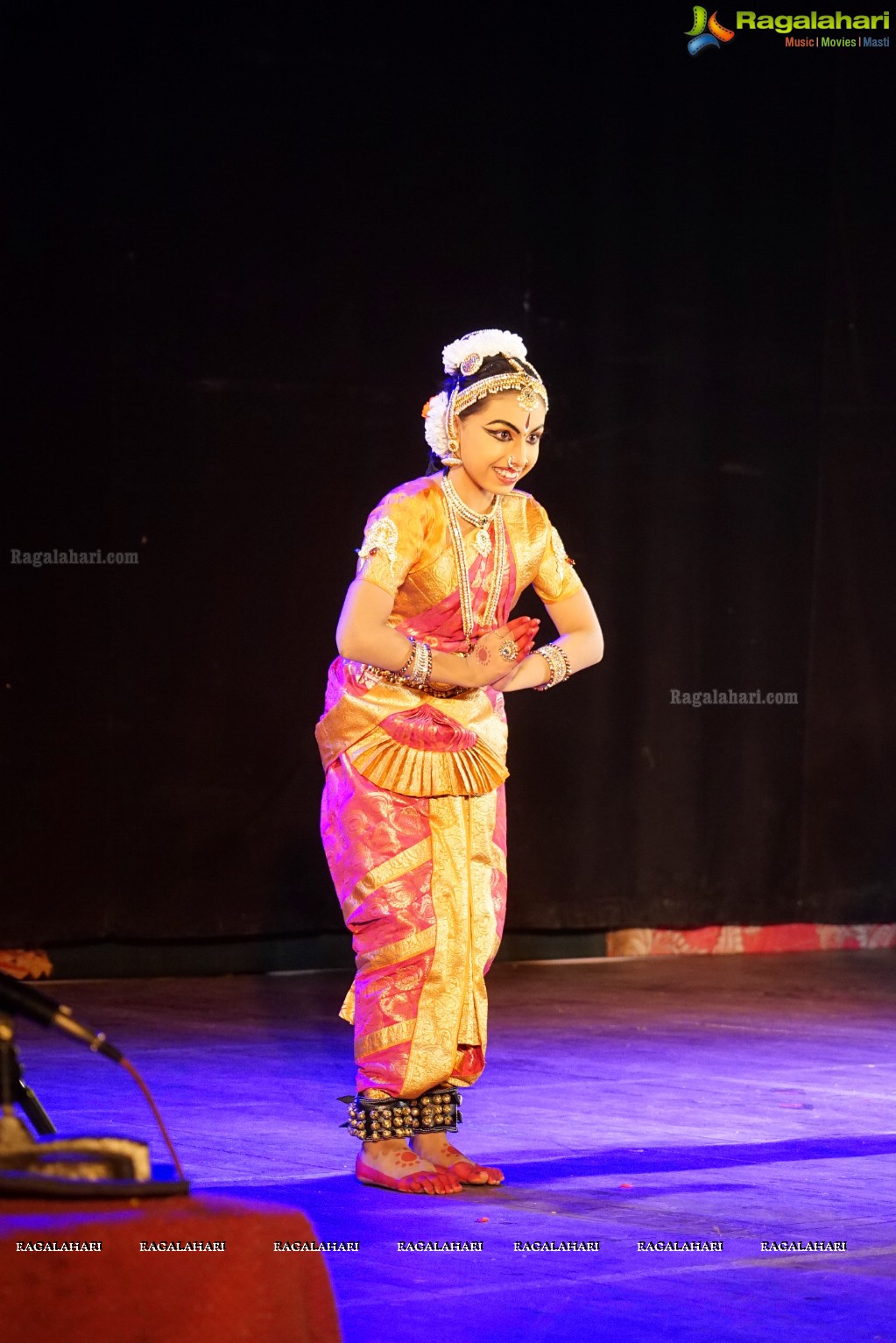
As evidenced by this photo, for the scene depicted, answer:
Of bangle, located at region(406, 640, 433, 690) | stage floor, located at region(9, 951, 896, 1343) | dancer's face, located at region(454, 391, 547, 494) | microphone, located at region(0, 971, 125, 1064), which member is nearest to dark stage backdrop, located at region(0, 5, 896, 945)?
stage floor, located at region(9, 951, 896, 1343)

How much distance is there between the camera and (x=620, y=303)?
254 inches

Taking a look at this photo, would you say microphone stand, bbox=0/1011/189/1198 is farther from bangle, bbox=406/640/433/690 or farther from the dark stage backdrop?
the dark stage backdrop

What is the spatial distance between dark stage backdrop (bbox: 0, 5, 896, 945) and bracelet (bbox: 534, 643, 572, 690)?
2.38 meters

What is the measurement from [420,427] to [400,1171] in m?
3.23

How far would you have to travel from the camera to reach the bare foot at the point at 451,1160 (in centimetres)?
336

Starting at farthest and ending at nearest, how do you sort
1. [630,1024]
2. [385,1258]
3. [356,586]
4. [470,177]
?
[470,177] < [630,1024] < [356,586] < [385,1258]

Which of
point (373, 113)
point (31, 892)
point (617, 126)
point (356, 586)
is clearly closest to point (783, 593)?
point (617, 126)

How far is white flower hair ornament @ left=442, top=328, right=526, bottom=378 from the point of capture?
3.58 meters

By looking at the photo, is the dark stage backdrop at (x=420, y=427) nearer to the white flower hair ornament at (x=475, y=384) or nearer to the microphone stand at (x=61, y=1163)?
the white flower hair ornament at (x=475, y=384)

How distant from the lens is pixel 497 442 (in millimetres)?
3527

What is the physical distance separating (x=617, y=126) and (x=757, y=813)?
241 centimetres

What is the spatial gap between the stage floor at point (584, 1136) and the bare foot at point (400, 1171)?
0.04 metres

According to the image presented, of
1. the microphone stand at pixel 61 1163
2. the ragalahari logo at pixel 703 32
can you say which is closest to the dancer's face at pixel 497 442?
the microphone stand at pixel 61 1163

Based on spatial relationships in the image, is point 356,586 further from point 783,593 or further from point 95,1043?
point 783,593
